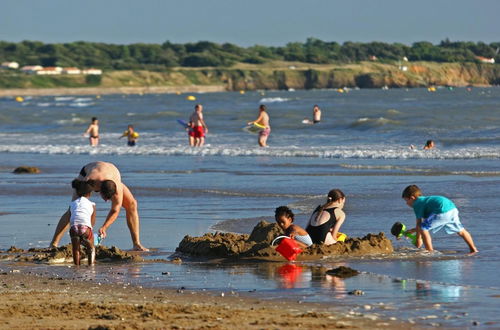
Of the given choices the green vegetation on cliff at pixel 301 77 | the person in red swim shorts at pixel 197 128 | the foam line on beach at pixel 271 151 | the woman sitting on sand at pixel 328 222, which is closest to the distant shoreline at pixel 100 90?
the green vegetation on cliff at pixel 301 77

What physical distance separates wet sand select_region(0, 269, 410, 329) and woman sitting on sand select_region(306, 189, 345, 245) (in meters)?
2.69

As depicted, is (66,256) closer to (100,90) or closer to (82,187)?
(82,187)

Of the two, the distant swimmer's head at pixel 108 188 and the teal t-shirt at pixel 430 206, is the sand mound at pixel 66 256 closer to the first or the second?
the distant swimmer's head at pixel 108 188

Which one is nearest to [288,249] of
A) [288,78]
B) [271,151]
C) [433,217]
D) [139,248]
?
[433,217]

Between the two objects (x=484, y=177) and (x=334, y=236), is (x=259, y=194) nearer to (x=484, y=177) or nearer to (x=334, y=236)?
(x=484, y=177)

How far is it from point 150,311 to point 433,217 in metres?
4.17

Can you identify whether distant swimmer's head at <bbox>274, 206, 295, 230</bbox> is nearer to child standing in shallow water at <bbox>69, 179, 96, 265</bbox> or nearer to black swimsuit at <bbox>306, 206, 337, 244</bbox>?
black swimsuit at <bbox>306, 206, 337, 244</bbox>

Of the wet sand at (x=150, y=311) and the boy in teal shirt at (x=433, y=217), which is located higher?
the boy in teal shirt at (x=433, y=217)

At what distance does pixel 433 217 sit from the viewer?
1097 centimetres

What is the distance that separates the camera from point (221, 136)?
40.6 m

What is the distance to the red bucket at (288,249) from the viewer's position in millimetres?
10492

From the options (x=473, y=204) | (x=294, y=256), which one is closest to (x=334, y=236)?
(x=294, y=256)

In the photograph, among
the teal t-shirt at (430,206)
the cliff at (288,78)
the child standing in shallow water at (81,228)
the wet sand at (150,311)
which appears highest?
the cliff at (288,78)

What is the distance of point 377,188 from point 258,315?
1079 cm
